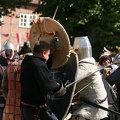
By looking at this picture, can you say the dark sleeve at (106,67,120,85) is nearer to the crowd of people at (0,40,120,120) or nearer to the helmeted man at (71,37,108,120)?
the crowd of people at (0,40,120,120)

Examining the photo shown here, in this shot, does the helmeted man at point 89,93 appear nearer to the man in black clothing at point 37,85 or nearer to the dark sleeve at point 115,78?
the man in black clothing at point 37,85

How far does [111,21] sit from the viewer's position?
2134 centimetres

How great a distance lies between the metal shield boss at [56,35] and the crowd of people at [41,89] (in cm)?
22

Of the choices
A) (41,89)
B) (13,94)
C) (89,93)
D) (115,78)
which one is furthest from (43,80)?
(115,78)

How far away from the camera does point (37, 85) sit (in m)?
4.69

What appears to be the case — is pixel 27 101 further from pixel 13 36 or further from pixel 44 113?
pixel 13 36

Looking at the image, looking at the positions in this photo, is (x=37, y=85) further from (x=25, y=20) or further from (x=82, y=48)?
(x=25, y=20)

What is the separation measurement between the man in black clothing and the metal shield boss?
694mm

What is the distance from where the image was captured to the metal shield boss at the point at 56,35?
5488 millimetres

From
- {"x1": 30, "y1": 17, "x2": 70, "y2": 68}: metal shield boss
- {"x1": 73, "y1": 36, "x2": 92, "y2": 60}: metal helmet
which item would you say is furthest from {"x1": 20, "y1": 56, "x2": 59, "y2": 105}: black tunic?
{"x1": 73, "y1": 36, "x2": 92, "y2": 60}: metal helmet

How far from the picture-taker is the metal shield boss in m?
5.49

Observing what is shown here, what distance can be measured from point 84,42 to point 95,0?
15.8m

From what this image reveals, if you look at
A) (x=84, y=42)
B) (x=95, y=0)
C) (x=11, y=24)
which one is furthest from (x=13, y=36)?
(x=84, y=42)

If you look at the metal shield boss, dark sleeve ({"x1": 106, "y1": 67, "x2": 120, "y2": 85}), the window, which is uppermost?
the metal shield boss
